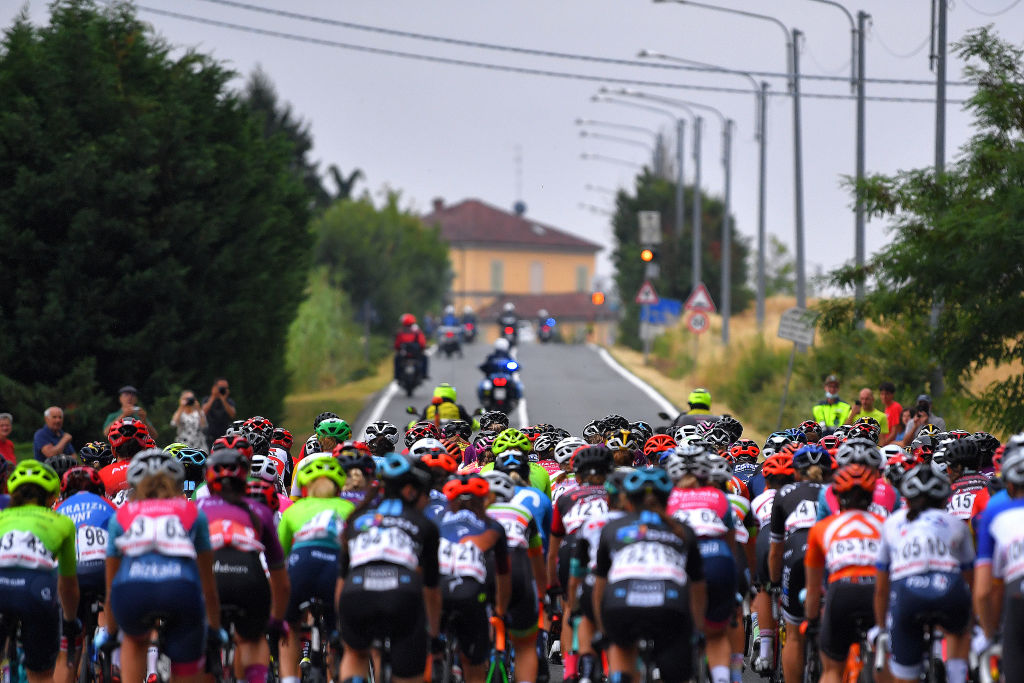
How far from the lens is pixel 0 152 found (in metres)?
23.2

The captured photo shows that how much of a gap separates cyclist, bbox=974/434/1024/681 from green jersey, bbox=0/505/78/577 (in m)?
4.81

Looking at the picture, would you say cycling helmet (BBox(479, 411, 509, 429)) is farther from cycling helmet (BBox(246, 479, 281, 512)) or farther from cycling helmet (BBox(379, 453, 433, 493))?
cycling helmet (BBox(379, 453, 433, 493))

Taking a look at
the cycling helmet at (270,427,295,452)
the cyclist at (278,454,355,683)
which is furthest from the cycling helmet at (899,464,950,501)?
the cycling helmet at (270,427,295,452)

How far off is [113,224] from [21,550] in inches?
625

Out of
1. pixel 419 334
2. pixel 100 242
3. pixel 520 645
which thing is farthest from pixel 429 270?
pixel 520 645

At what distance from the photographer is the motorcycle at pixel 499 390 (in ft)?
104

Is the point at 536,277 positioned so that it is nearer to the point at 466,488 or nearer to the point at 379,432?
the point at 379,432

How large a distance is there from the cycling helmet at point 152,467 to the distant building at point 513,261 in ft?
421

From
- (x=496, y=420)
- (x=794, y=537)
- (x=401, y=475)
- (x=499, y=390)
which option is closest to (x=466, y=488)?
(x=401, y=475)

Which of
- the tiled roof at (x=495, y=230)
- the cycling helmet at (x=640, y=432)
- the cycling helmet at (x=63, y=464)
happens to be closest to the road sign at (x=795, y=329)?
the cycling helmet at (x=640, y=432)

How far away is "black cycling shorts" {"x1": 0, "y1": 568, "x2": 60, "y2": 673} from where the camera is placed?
8.54 meters

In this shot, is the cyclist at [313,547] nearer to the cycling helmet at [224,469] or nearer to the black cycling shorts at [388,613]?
the cycling helmet at [224,469]

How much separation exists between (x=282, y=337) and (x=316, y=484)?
78.3 feet

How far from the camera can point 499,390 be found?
31.8 m
